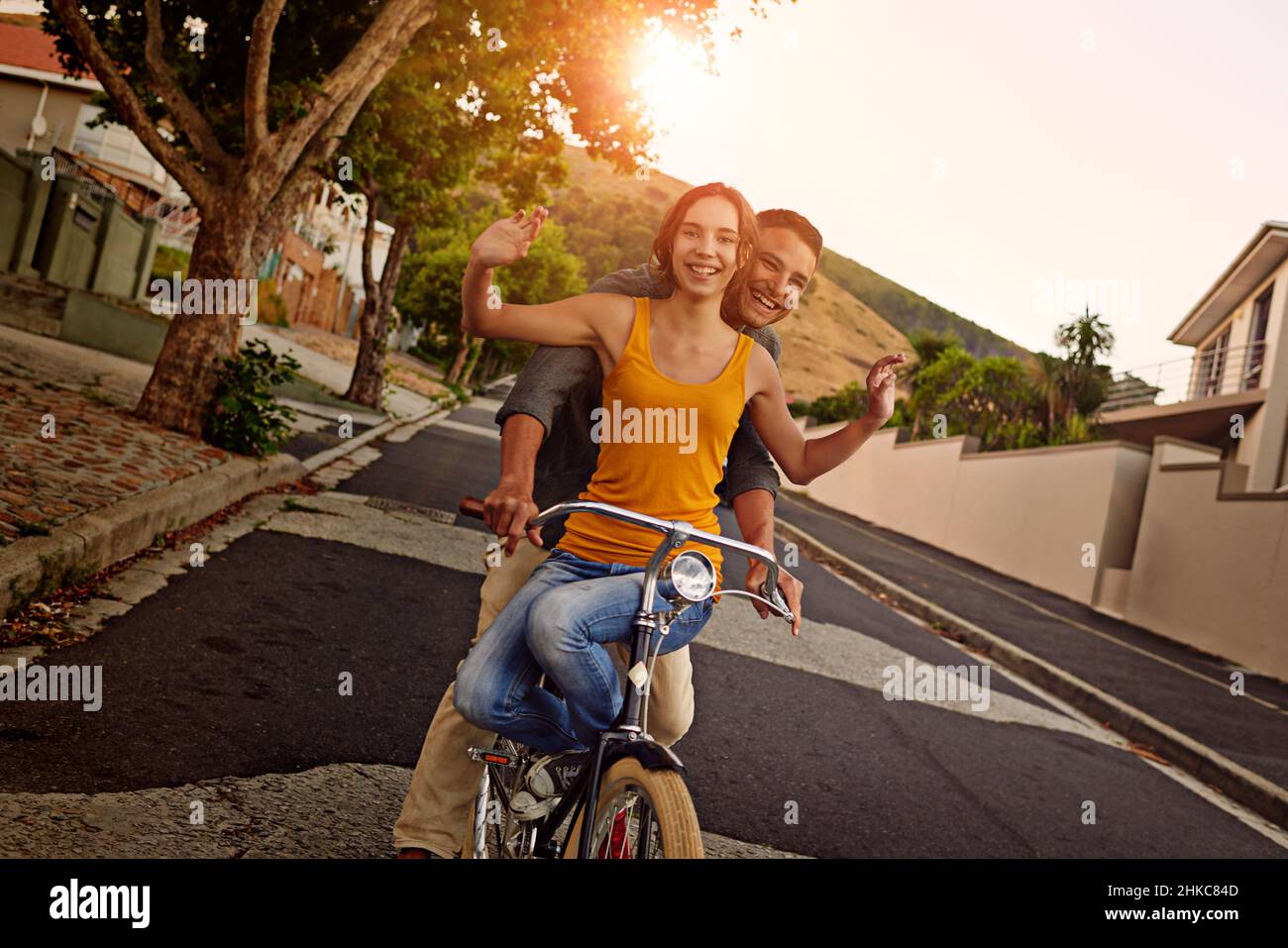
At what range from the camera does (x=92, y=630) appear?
4.83 m

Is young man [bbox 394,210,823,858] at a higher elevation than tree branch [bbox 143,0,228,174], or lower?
lower

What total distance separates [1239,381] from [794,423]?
25688 millimetres

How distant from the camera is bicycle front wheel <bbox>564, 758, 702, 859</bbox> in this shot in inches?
79.6

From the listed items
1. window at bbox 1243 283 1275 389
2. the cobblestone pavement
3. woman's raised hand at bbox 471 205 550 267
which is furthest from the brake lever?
window at bbox 1243 283 1275 389

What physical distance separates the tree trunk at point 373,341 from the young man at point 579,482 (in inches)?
741

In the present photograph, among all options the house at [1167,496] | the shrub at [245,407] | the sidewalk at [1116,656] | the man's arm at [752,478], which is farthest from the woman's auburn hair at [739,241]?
the house at [1167,496]

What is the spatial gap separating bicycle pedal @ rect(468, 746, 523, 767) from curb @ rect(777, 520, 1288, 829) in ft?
19.7

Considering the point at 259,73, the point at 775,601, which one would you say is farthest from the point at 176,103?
the point at 775,601

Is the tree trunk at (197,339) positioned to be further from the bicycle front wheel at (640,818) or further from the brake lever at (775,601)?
the bicycle front wheel at (640,818)

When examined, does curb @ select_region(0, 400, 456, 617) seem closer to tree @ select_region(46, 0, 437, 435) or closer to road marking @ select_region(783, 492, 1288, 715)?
tree @ select_region(46, 0, 437, 435)

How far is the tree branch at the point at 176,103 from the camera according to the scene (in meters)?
9.98

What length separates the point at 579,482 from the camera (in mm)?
2922
